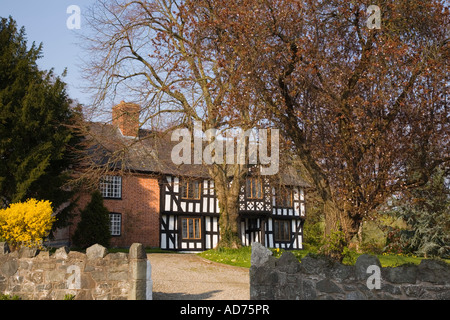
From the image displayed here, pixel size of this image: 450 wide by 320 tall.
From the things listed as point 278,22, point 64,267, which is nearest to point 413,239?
point 278,22

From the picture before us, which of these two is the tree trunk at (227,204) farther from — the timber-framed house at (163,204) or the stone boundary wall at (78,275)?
the stone boundary wall at (78,275)

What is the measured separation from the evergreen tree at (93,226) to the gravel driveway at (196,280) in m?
5.00

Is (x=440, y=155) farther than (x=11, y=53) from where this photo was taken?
No

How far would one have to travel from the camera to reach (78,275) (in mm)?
9234

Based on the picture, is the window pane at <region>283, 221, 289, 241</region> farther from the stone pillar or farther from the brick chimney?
the stone pillar

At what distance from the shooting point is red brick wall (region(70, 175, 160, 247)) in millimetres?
25734

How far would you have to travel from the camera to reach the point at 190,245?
28.2m

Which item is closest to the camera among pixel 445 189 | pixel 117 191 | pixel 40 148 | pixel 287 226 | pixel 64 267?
pixel 64 267

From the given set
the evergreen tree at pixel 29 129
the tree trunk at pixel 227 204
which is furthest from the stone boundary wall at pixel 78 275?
the tree trunk at pixel 227 204

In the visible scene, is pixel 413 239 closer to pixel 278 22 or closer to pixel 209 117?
pixel 209 117

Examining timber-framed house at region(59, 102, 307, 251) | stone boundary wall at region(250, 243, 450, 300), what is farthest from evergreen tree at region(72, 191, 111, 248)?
stone boundary wall at region(250, 243, 450, 300)

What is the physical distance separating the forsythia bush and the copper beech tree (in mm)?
6968

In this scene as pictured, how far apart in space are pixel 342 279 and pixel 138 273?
13.6ft

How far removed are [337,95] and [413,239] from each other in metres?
21.5
